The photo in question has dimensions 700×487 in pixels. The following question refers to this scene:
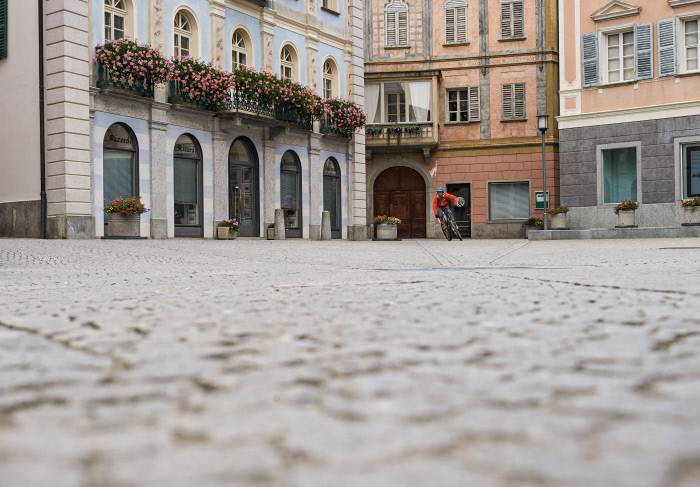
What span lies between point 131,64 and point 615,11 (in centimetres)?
1563

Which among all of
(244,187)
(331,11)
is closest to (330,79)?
(331,11)

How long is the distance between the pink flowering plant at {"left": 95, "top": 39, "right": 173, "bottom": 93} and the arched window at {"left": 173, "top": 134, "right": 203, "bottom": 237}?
2.09m

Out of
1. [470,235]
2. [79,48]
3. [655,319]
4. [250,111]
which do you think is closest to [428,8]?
[470,235]

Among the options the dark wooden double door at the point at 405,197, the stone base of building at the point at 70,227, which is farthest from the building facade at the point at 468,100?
the stone base of building at the point at 70,227

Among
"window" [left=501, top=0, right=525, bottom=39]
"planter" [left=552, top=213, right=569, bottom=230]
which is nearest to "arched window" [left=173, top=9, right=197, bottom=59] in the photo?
"planter" [left=552, top=213, right=569, bottom=230]

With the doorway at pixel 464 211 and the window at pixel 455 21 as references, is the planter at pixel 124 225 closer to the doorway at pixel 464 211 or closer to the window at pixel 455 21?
the doorway at pixel 464 211

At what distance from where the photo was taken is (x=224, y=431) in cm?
147

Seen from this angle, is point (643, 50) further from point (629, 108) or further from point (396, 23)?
point (396, 23)

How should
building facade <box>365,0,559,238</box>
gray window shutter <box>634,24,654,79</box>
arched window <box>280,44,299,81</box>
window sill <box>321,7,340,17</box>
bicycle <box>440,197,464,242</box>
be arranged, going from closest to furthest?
bicycle <box>440,197,464,242</box>
arched window <box>280,44,299,81</box>
gray window shutter <box>634,24,654,79</box>
window sill <box>321,7,340,17</box>
building facade <box>365,0,559,238</box>

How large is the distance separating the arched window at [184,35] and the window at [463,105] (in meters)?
14.8

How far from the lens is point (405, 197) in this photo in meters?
35.5

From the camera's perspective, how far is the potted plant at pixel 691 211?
2489cm

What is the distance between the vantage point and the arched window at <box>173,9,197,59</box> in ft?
71.1

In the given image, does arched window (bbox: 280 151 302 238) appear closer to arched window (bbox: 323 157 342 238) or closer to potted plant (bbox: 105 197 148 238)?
arched window (bbox: 323 157 342 238)
